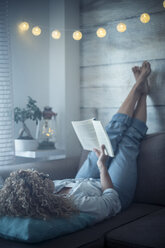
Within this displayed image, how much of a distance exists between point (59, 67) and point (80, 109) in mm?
402

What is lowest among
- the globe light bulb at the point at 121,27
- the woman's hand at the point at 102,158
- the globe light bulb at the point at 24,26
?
the woman's hand at the point at 102,158

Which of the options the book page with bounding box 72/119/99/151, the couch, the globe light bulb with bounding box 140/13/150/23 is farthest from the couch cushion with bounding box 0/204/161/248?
the globe light bulb with bounding box 140/13/150/23

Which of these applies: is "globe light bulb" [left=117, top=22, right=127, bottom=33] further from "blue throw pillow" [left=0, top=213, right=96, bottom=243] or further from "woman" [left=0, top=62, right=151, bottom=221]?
"blue throw pillow" [left=0, top=213, right=96, bottom=243]

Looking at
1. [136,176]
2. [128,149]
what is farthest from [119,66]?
[136,176]

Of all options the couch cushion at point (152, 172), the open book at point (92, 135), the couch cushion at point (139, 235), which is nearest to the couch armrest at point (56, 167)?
the open book at point (92, 135)

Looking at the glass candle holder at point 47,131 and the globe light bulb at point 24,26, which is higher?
the globe light bulb at point 24,26

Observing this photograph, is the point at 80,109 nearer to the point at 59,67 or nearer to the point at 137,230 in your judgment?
the point at 59,67

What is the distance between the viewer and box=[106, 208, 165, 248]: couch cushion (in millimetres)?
1459

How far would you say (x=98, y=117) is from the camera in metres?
2.91

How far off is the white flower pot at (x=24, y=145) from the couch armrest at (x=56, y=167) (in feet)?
1.14

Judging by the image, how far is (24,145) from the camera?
2.73 m

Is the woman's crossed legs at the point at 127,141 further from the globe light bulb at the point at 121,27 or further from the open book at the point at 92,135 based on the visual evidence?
the globe light bulb at the point at 121,27

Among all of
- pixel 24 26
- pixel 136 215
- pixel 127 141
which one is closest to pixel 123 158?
pixel 127 141

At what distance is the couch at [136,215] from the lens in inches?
58.3
